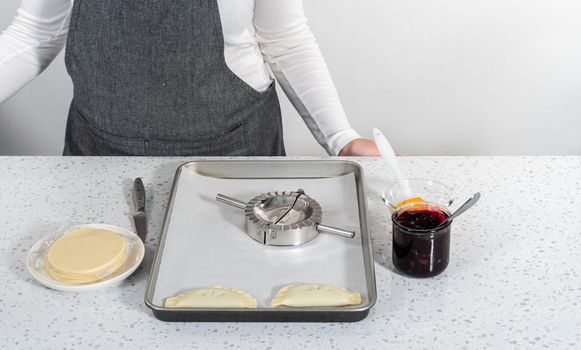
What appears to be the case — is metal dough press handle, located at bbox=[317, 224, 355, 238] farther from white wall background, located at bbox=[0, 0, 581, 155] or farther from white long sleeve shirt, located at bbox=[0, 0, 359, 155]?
white wall background, located at bbox=[0, 0, 581, 155]

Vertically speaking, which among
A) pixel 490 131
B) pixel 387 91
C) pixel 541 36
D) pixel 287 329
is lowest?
pixel 490 131

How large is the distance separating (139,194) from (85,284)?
0.23 m

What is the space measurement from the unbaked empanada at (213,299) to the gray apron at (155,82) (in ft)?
2.07

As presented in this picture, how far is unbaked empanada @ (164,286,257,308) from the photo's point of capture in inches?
38.9

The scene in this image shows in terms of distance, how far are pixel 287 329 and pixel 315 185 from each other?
353 mm

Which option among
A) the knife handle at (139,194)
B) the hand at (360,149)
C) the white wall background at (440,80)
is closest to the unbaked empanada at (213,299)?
the knife handle at (139,194)

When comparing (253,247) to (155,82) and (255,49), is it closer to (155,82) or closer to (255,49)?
(155,82)

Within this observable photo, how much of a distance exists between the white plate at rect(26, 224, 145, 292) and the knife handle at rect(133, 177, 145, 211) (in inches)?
2.5

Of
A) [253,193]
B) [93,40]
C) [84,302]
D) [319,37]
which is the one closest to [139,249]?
[84,302]

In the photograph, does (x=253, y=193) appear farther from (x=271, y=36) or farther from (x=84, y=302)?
(x=271, y=36)

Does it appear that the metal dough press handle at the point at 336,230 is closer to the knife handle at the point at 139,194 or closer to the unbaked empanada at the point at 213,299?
the unbaked empanada at the point at 213,299

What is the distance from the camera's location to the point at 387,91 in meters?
2.83

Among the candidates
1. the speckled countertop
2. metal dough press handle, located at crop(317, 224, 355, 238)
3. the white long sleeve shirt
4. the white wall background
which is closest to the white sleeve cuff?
the white long sleeve shirt

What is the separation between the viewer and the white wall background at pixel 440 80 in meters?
2.66
